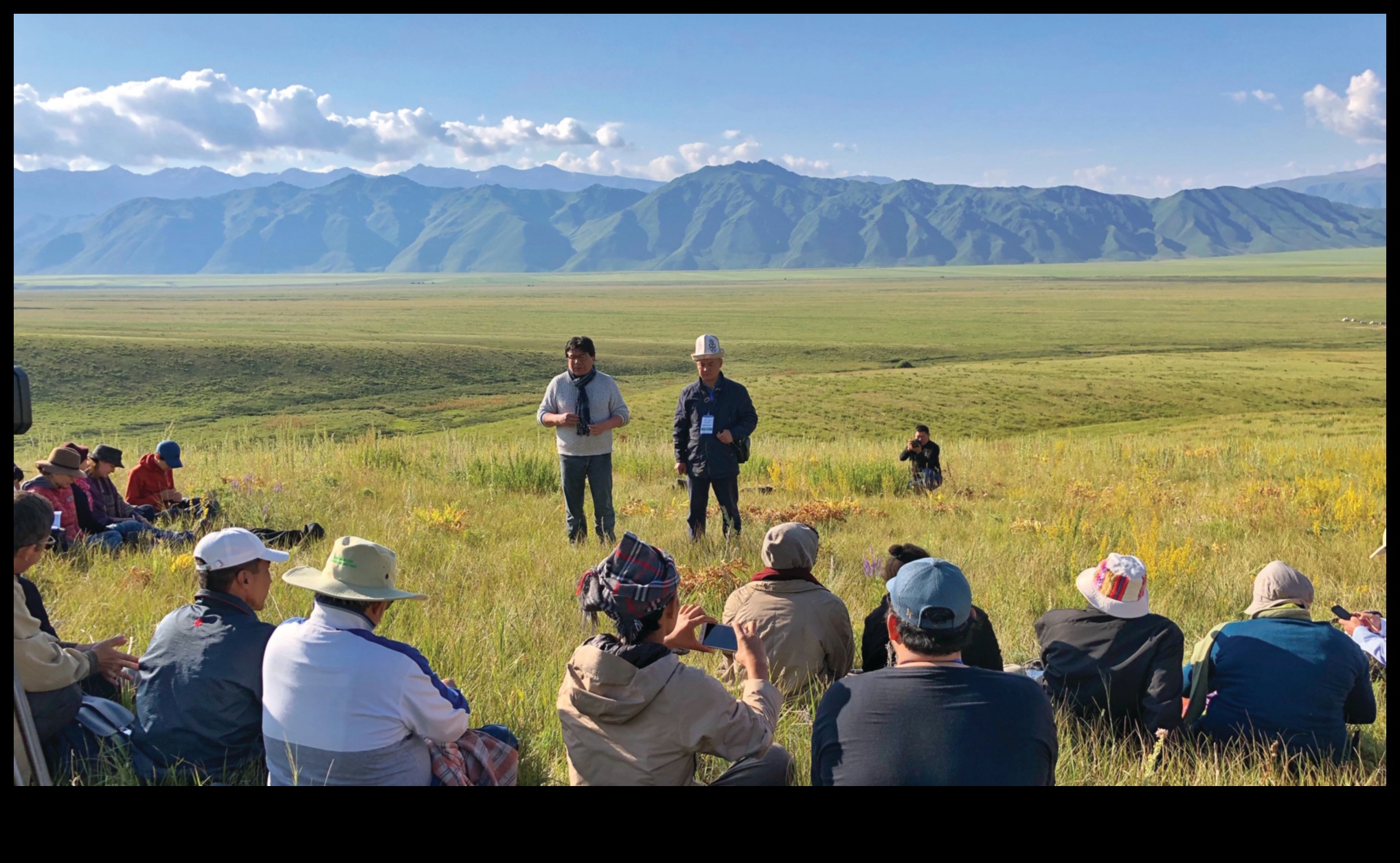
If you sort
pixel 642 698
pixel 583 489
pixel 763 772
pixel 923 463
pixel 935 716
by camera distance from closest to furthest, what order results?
pixel 935 716, pixel 642 698, pixel 763 772, pixel 583 489, pixel 923 463

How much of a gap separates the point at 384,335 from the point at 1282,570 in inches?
3464

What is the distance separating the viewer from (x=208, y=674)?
3.58 m

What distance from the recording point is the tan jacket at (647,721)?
311 centimetres

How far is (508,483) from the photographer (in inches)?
447

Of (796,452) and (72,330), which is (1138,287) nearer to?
(72,330)

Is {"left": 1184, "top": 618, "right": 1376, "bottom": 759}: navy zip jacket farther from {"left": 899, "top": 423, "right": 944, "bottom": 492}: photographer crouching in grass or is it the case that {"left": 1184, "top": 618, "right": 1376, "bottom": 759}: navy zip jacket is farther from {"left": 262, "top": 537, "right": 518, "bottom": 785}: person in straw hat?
{"left": 899, "top": 423, "right": 944, "bottom": 492}: photographer crouching in grass

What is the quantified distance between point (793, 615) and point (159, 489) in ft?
23.3

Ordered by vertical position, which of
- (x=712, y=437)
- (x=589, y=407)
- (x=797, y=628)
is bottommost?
(x=797, y=628)

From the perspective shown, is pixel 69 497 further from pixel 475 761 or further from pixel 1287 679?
pixel 1287 679

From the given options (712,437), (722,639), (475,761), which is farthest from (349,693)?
(712,437)

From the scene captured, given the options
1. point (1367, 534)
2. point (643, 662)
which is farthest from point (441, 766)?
point (1367, 534)

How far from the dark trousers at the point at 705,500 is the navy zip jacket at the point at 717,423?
6cm

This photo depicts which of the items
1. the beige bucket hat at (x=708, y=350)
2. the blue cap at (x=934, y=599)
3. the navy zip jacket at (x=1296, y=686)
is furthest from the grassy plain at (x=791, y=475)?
the beige bucket hat at (x=708, y=350)

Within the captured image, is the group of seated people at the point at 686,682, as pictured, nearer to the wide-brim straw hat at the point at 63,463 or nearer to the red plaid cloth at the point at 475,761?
the red plaid cloth at the point at 475,761
